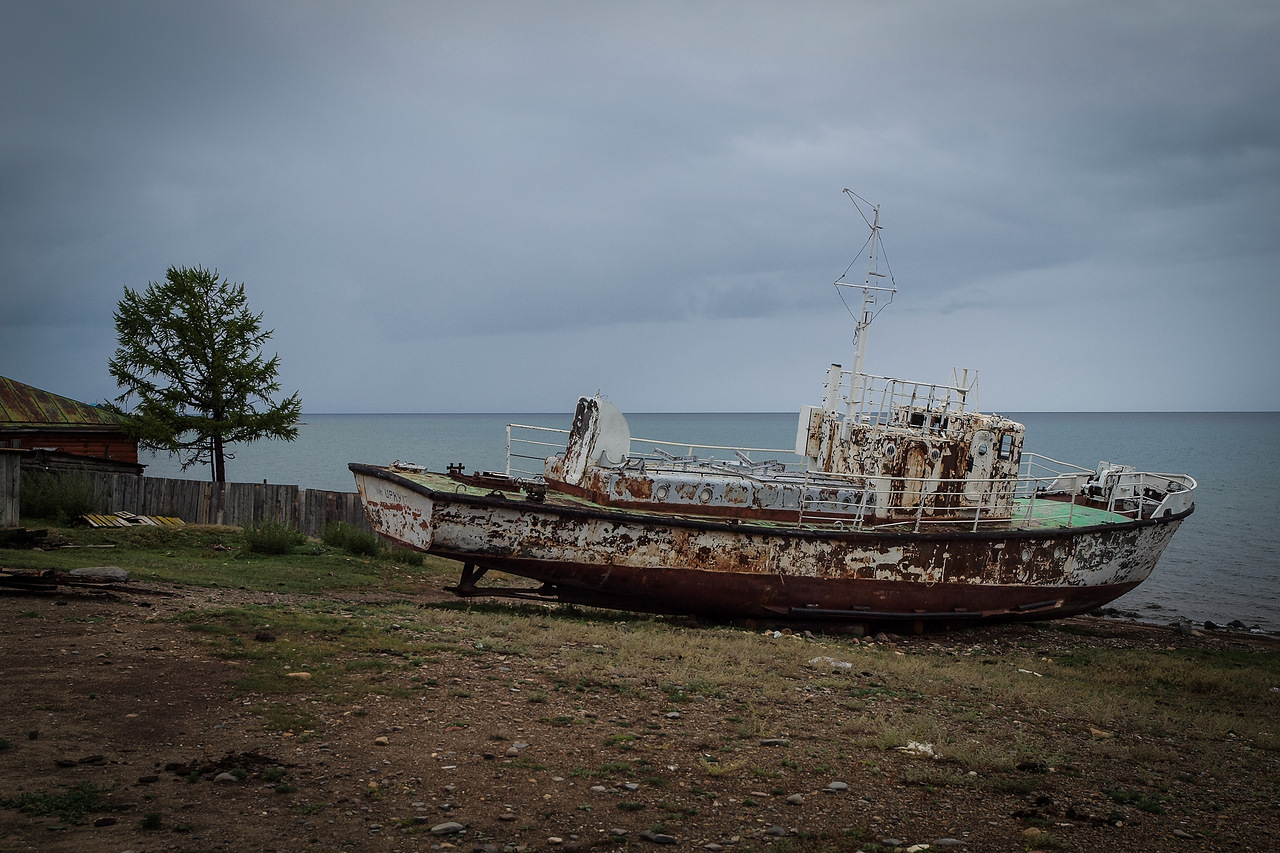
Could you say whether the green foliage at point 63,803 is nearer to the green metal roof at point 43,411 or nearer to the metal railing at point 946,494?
the metal railing at point 946,494

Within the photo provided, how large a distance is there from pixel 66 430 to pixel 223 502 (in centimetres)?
646

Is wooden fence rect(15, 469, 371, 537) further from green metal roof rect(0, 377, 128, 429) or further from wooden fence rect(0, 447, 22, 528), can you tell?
green metal roof rect(0, 377, 128, 429)

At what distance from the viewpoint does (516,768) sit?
6980 millimetres

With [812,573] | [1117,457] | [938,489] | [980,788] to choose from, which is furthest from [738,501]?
[1117,457]

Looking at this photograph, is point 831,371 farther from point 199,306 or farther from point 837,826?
point 199,306

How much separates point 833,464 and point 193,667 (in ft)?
43.4

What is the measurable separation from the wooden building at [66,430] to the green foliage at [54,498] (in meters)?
2.08

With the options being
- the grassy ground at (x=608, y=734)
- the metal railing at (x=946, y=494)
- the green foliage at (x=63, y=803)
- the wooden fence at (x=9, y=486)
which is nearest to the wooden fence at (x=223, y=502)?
the wooden fence at (x=9, y=486)

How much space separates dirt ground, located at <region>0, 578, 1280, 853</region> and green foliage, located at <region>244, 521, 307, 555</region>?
8.81 m

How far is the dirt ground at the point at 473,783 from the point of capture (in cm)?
573

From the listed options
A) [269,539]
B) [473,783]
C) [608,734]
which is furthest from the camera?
[269,539]

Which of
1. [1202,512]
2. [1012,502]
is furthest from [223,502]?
[1202,512]

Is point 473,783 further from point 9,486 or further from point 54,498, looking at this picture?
point 54,498

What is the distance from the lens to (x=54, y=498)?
19562 mm
